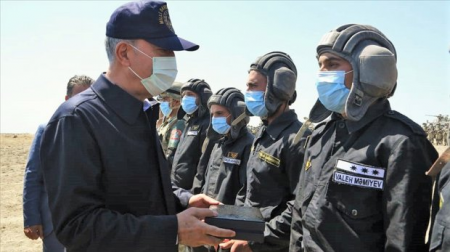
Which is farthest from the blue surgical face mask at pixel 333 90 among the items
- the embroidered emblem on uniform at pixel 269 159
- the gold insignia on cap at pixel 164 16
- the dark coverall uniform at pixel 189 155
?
the dark coverall uniform at pixel 189 155

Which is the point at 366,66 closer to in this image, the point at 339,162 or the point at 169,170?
the point at 339,162

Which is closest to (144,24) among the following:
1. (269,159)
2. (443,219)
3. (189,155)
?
(443,219)

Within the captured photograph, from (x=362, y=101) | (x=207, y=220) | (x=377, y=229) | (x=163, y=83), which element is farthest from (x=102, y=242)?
(x=362, y=101)

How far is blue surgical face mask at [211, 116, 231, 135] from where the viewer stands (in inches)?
213

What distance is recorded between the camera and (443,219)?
6.75ft

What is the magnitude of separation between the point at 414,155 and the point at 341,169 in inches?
17.3

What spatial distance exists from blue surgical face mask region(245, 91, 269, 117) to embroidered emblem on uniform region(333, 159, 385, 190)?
1.81 metres

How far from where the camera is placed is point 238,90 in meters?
5.70

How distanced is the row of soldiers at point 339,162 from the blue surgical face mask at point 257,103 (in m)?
0.01

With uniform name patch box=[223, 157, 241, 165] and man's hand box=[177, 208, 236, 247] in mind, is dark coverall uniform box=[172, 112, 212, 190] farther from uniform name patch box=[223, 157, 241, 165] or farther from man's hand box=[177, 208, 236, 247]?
man's hand box=[177, 208, 236, 247]

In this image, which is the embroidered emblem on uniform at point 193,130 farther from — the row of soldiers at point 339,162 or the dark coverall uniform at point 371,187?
the dark coverall uniform at point 371,187

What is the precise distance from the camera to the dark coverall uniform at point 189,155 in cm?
639

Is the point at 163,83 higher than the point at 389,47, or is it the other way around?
the point at 389,47

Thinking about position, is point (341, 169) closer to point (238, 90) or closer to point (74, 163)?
point (74, 163)
